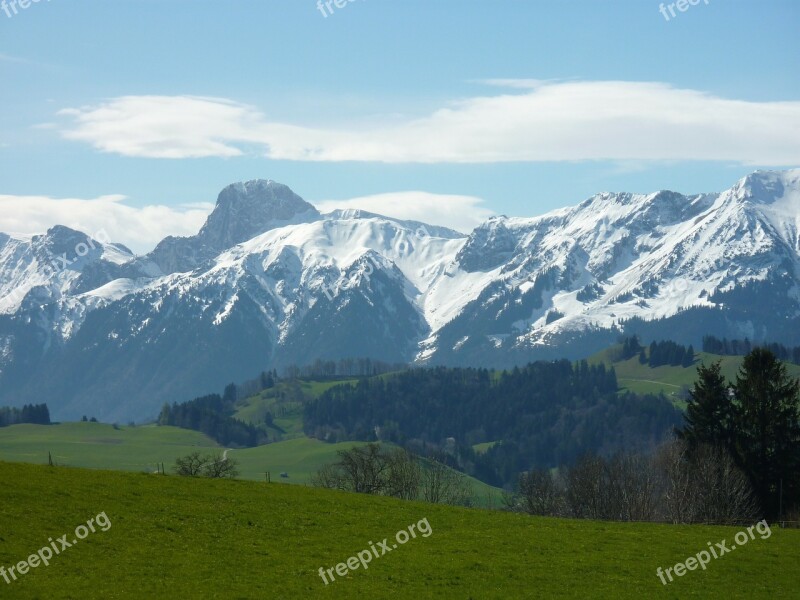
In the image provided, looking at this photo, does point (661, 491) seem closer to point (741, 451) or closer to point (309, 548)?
point (741, 451)

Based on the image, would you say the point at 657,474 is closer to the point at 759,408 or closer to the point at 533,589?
the point at 759,408

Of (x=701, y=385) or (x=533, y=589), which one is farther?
(x=701, y=385)

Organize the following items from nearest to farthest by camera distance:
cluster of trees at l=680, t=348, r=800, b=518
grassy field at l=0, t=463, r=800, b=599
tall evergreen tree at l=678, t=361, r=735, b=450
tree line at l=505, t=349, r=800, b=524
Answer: grassy field at l=0, t=463, r=800, b=599
tree line at l=505, t=349, r=800, b=524
cluster of trees at l=680, t=348, r=800, b=518
tall evergreen tree at l=678, t=361, r=735, b=450

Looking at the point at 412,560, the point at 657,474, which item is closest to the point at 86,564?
the point at 412,560

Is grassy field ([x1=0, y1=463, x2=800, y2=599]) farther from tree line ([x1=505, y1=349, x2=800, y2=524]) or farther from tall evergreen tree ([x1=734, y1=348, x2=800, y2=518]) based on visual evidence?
tall evergreen tree ([x1=734, y1=348, x2=800, y2=518])

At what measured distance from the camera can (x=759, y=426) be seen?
100m

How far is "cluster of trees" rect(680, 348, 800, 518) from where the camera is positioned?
98.6m

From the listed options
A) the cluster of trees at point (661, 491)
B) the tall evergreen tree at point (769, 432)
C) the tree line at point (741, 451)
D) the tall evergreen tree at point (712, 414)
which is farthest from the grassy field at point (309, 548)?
the tall evergreen tree at point (712, 414)

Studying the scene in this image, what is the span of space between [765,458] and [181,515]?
54749 millimetres

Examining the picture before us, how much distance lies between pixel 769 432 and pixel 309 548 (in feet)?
170

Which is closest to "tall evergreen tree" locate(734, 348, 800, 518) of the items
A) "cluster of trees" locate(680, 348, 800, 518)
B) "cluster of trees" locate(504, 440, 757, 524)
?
Answer: "cluster of trees" locate(680, 348, 800, 518)

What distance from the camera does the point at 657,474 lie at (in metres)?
138

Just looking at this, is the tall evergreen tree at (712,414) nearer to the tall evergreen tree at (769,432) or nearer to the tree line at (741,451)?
the tree line at (741,451)

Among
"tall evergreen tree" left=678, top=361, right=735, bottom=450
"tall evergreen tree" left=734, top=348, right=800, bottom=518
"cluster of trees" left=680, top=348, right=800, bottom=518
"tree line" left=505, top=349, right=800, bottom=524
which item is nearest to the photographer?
"tree line" left=505, top=349, right=800, bottom=524
